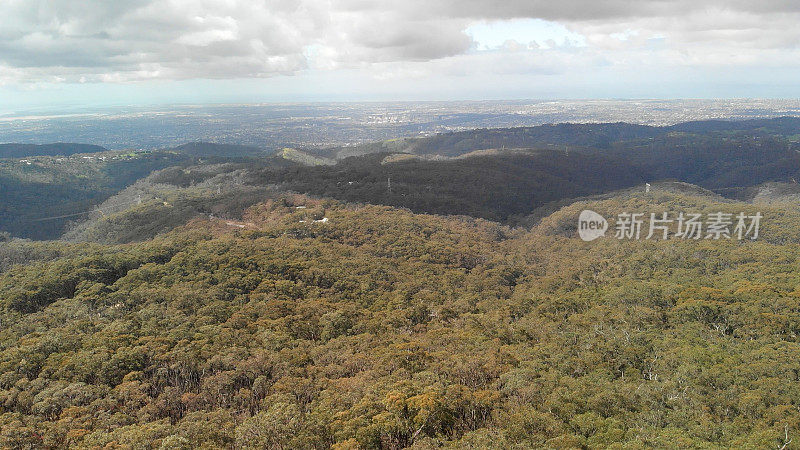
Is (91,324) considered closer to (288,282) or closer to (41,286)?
(41,286)

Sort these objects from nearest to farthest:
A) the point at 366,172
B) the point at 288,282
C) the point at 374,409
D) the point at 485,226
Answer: the point at 374,409
the point at 288,282
the point at 485,226
the point at 366,172

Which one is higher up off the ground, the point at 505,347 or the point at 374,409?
the point at 374,409

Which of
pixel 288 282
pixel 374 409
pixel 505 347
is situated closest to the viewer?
pixel 374 409

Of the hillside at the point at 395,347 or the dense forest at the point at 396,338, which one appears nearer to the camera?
the hillside at the point at 395,347

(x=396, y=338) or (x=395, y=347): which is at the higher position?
(x=395, y=347)

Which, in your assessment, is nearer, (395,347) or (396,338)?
(395,347)

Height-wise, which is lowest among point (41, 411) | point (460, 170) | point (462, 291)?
point (462, 291)

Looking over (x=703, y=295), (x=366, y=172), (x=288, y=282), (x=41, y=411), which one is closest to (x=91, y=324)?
(x=41, y=411)

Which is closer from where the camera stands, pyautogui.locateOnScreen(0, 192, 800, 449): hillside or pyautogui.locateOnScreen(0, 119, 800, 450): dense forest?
pyautogui.locateOnScreen(0, 192, 800, 449): hillside
